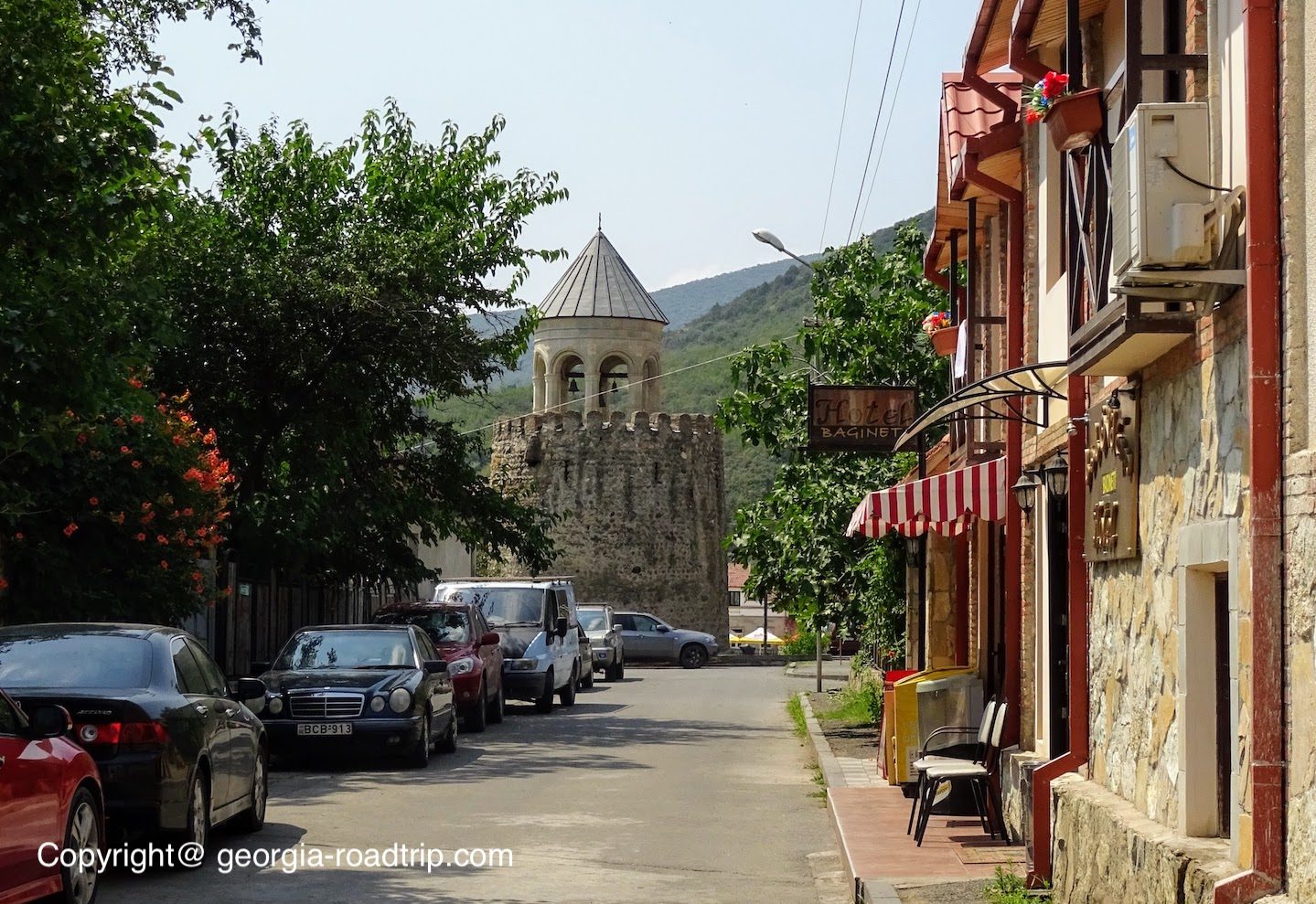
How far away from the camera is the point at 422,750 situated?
699 inches

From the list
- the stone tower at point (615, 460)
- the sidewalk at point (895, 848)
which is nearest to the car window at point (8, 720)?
the sidewalk at point (895, 848)

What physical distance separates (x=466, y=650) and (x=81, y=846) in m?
14.8

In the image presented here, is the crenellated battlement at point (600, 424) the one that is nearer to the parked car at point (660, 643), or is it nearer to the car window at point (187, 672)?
the parked car at point (660, 643)

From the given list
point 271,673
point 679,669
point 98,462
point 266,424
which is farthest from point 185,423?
point 679,669

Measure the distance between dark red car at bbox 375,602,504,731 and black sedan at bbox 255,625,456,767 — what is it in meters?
4.04

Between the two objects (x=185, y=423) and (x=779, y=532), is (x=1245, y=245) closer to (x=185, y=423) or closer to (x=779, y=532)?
(x=185, y=423)

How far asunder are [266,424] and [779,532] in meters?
7.91

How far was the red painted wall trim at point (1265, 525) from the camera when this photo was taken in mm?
6273

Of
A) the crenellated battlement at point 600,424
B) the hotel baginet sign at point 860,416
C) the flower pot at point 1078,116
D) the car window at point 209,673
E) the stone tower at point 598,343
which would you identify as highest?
the stone tower at point 598,343

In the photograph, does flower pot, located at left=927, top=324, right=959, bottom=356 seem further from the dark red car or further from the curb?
the dark red car

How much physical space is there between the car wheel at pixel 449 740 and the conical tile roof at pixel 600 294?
37.4m

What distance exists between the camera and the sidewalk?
33.4ft

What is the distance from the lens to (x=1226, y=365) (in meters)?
6.91

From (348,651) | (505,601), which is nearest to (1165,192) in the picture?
(348,651)
